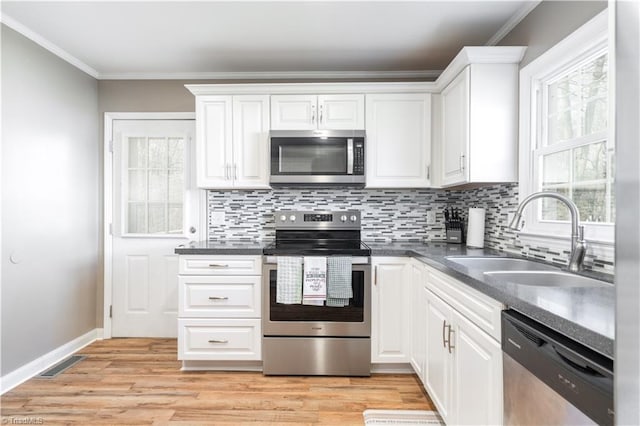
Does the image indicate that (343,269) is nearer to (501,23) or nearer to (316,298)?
(316,298)

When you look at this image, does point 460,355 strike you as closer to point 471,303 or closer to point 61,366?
point 471,303

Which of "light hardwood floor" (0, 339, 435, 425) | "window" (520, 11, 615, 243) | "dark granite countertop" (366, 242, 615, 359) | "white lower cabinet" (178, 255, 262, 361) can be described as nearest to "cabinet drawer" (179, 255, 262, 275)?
"white lower cabinet" (178, 255, 262, 361)

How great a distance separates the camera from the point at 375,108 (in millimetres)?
2676

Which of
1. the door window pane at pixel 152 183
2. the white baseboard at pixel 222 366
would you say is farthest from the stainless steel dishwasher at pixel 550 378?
the door window pane at pixel 152 183

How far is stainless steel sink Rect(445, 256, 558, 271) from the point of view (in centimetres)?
180

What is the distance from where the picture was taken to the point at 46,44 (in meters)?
2.51

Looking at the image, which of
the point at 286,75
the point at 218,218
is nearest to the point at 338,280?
the point at 218,218

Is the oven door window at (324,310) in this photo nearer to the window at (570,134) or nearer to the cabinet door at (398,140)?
the cabinet door at (398,140)

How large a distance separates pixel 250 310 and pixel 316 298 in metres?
0.50

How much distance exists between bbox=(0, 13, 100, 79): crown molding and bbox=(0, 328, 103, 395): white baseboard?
7.47 feet

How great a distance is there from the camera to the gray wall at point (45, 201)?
2217 mm

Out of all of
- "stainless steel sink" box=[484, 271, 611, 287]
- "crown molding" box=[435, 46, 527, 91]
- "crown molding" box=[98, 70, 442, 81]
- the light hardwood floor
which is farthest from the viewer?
"crown molding" box=[98, 70, 442, 81]

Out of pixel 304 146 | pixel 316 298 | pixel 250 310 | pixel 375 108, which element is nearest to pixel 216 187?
pixel 304 146

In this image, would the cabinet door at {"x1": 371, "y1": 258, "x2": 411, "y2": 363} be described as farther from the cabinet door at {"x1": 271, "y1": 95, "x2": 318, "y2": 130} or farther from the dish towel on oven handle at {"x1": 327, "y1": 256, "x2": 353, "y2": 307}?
the cabinet door at {"x1": 271, "y1": 95, "x2": 318, "y2": 130}
